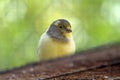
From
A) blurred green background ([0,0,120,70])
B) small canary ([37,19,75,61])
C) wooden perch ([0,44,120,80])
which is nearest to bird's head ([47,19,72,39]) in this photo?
small canary ([37,19,75,61])

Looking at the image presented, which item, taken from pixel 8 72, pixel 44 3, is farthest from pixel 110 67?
pixel 44 3

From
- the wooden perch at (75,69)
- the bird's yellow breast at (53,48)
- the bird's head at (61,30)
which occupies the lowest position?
the wooden perch at (75,69)

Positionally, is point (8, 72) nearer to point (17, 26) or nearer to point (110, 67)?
point (110, 67)

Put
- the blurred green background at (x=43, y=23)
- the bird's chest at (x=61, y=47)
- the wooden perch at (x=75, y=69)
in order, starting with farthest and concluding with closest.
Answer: the blurred green background at (x=43, y=23) < the bird's chest at (x=61, y=47) < the wooden perch at (x=75, y=69)

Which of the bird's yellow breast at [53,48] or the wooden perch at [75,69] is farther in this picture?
the bird's yellow breast at [53,48]

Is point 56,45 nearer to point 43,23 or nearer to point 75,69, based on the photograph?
point 75,69

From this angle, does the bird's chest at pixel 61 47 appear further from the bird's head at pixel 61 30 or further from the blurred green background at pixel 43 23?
the blurred green background at pixel 43 23

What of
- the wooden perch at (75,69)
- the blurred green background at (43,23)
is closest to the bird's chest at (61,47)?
the wooden perch at (75,69)

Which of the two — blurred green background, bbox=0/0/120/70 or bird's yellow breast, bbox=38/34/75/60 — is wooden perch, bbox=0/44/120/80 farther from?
blurred green background, bbox=0/0/120/70
